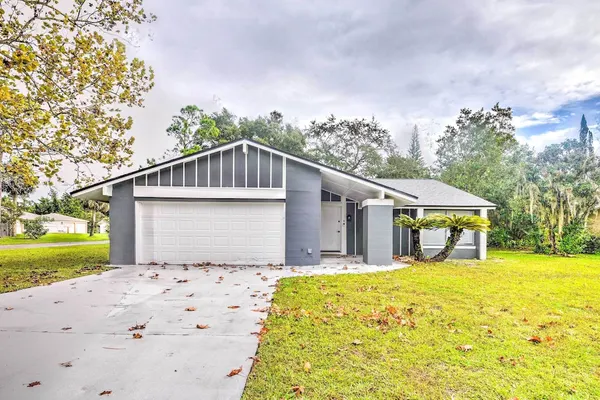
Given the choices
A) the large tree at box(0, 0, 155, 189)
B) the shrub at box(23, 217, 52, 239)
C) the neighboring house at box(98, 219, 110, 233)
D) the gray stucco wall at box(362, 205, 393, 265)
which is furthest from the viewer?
the neighboring house at box(98, 219, 110, 233)

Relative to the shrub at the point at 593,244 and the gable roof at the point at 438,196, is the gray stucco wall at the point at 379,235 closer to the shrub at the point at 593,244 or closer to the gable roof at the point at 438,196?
the gable roof at the point at 438,196

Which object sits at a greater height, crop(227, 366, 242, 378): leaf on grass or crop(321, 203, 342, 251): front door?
crop(321, 203, 342, 251): front door

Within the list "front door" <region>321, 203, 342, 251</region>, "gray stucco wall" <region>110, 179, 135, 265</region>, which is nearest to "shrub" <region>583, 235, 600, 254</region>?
"front door" <region>321, 203, 342, 251</region>

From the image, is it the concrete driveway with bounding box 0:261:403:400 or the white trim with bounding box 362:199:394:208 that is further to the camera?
the white trim with bounding box 362:199:394:208

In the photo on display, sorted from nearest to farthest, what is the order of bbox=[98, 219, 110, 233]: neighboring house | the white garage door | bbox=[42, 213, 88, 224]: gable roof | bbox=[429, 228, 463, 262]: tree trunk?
the white garage door < bbox=[429, 228, 463, 262]: tree trunk < bbox=[42, 213, 88, 224]: gable roof < bbox=[98, 219, 110, 233]: neighboring house

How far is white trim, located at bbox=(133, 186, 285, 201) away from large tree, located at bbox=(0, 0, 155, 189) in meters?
2.49

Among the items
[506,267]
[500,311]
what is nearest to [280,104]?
[506,267]

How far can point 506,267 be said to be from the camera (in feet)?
33.0

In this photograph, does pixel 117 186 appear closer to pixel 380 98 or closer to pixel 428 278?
pixel 428 278

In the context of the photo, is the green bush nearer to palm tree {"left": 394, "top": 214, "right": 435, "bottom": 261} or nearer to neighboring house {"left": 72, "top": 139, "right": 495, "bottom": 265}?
palm tree {"left": 394, "top": 214, "right": 435, "bottom": 261}

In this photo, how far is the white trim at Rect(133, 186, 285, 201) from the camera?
9.80 meters

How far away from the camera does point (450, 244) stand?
10.8 metres

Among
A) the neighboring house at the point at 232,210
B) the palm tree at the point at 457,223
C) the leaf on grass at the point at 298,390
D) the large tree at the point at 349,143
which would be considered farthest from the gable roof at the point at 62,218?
the leaf on grass at the point at 298,390

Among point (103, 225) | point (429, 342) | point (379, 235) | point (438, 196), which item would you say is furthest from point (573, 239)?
point (103, 225)
